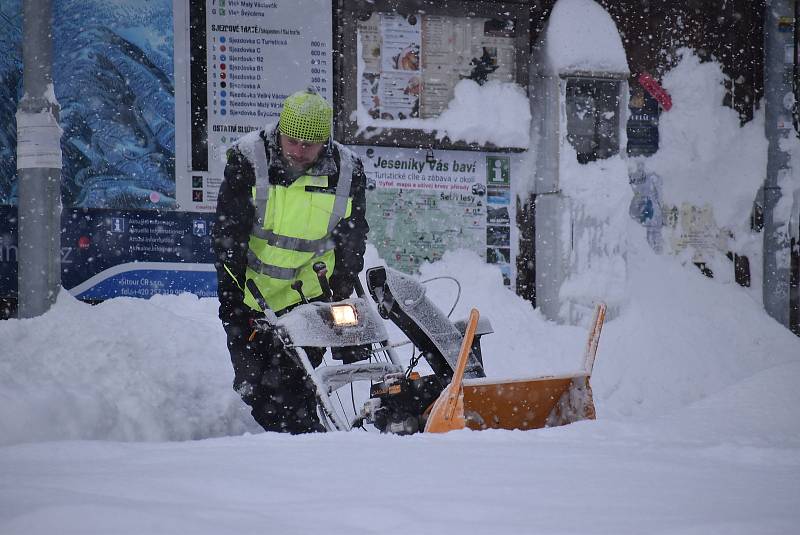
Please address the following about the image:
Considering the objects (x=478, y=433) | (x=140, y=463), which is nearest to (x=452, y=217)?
(x=478, y=433)

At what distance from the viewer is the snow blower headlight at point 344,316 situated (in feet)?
15.0

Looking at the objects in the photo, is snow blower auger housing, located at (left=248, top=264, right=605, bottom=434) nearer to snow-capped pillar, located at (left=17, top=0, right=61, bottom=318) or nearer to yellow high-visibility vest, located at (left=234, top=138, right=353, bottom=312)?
yellow high-visibility vest, located at (left=234, top=138, right=353, bottom=312)

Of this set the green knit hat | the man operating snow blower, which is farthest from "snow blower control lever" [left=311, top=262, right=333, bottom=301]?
the green knit hat

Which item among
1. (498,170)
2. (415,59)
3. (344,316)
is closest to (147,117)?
(415,59)

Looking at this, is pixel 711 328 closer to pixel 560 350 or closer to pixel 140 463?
pixel 560 350

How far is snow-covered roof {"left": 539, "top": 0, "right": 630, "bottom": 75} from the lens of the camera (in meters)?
8.41

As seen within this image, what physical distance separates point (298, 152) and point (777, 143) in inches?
257

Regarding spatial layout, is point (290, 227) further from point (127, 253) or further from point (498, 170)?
point (498, 170)

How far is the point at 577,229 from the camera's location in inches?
329

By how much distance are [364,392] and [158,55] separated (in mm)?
3452

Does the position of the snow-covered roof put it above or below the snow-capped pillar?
above

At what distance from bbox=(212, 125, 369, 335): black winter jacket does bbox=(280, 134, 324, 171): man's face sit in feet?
0.16

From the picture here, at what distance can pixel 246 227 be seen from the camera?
4836mm

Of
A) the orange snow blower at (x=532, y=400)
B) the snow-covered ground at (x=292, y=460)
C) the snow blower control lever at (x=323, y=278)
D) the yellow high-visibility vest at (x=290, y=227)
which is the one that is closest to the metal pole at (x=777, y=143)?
the snow-covered ground at (x=292, y=460)
